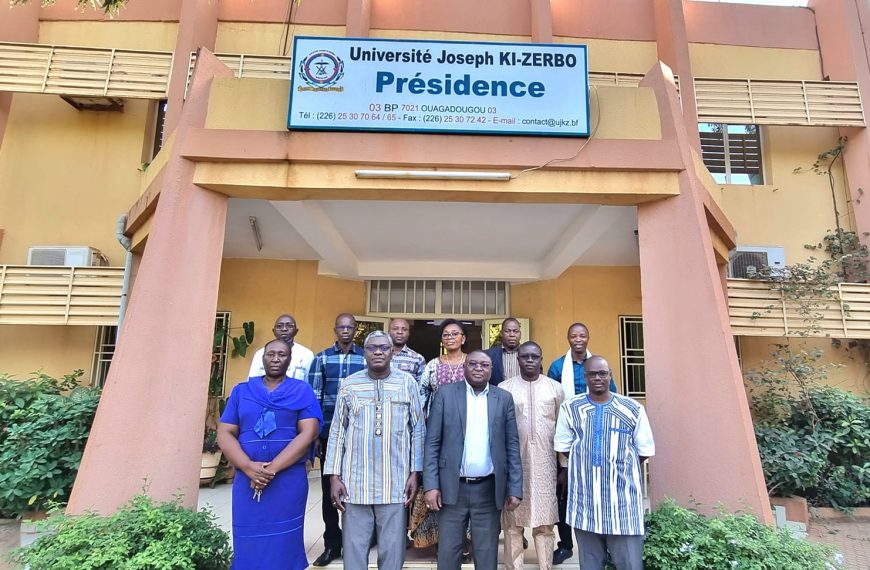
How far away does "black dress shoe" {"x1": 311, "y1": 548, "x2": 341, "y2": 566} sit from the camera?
3.44 metres

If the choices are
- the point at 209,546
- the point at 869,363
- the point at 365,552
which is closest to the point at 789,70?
the point at 869,363

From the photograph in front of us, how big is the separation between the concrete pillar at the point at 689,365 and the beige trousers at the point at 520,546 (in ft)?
3.36

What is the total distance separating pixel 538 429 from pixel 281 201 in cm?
297

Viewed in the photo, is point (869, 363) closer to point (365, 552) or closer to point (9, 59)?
point (365, 552)

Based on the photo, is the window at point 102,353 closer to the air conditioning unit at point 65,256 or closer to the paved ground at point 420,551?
the air conditioning unit at point 65,256

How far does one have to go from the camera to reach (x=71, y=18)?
7191 millimetres

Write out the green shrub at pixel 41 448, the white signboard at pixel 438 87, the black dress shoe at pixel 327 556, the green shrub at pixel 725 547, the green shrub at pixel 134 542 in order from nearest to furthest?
the green shrub at pixel 134 542 < the green shrub at pixel 725 547 < the black dress shoe at pixel 327 556 < the white signboard at pixel 438 87 < the green shrub at pixel 41 448

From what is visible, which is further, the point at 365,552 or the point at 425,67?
the point at 425,67

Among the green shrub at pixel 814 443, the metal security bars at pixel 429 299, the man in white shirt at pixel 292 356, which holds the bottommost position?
the green shrub at pixel 814 443

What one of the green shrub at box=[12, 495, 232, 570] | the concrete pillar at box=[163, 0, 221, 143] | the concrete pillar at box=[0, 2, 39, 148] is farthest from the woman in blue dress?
the concrete pillar at box=[0, 2, 39, 148]

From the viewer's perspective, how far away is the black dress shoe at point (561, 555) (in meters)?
Answer: 3.57

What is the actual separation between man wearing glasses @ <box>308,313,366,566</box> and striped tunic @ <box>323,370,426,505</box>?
0.63 meters

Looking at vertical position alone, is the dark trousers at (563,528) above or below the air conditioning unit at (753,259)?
below

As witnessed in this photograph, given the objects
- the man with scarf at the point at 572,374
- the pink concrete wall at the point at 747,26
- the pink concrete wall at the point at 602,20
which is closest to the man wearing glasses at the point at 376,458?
the man with scarf at the point at 572,374
